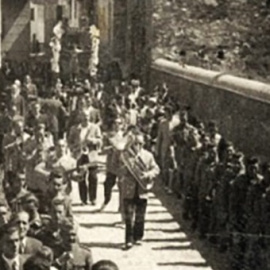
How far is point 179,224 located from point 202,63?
1518cm

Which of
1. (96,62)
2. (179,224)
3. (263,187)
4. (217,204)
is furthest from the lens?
(96,62)

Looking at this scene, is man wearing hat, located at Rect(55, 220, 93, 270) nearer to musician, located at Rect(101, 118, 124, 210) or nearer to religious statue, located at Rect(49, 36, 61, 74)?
→ musician, located at Rect(101, 118, 124, 210)

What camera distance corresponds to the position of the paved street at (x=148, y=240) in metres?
14.5

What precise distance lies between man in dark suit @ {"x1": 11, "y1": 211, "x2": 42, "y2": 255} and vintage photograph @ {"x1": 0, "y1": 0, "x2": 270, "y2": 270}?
20 millimetres

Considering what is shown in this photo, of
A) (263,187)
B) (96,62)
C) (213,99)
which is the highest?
(263,187)

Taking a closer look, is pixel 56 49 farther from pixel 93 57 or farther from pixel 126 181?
pixel 126 181

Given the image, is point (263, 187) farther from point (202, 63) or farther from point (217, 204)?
point (202, 63)

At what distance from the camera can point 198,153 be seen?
16297 millimetres

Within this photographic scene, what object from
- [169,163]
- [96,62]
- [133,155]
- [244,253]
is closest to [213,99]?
[169,163]

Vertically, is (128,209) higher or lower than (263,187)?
lower

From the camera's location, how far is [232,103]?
20750mm

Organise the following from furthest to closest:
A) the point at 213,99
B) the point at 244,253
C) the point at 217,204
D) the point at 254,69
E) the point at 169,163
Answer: the point at 254,69 → the point at 213,99 → the point at 169,163 → the point at 217,204 → the point at 244,253

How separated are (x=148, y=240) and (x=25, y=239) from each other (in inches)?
230

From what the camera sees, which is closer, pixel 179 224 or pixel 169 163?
pixel 179 224
